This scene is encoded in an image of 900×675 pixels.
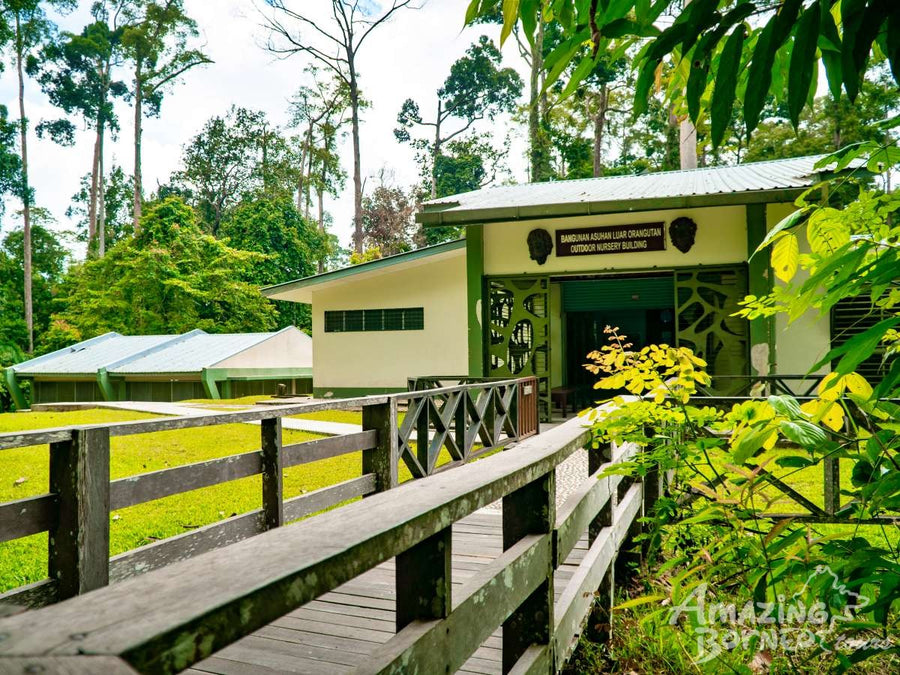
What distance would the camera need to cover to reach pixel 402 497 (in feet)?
3.88

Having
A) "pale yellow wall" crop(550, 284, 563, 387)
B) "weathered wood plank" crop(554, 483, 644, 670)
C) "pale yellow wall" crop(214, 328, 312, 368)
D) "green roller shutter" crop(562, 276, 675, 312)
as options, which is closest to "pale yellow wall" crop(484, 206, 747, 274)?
"pale yellow wall" crop(550, 284, 563, 387)

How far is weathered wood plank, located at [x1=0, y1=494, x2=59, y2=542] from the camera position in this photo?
8.41ft

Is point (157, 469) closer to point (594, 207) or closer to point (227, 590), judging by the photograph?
point (594, 207)

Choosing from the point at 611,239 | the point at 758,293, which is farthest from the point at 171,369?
the point at 758,293

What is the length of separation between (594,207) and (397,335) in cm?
561

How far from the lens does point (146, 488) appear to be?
3236 mm

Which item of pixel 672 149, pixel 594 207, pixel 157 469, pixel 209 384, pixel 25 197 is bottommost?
pixel 157 469

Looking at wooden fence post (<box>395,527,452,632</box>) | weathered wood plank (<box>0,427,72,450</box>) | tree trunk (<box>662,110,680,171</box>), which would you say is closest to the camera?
wooden fence post (<box>395,527,452,632</box>)

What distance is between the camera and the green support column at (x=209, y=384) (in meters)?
19.1

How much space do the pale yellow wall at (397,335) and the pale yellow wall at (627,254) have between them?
2.02 metres

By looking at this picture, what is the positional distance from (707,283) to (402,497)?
10806 millimetres

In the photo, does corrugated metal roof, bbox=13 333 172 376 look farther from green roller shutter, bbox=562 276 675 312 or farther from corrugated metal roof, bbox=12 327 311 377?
green roller shutter, bbox=562 276 675 312

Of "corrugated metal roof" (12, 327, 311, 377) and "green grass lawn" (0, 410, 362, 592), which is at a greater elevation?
"corrugated metal roof" (12, 327, 311, 377)

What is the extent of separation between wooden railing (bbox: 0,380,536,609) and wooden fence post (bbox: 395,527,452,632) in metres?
1.94
